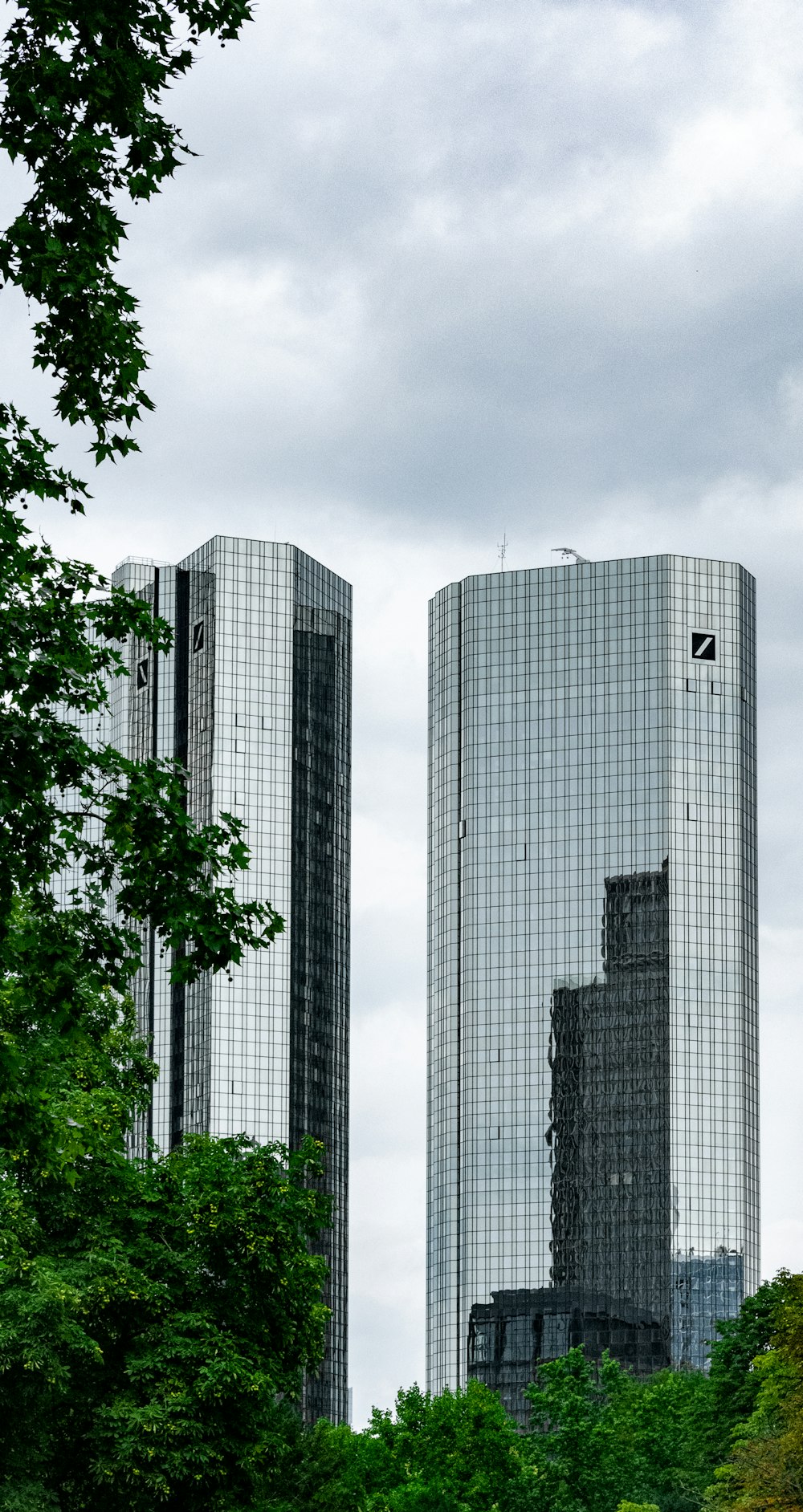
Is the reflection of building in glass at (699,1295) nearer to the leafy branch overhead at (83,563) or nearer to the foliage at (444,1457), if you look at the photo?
the foliage at (444,1457)

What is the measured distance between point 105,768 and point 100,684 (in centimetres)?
158

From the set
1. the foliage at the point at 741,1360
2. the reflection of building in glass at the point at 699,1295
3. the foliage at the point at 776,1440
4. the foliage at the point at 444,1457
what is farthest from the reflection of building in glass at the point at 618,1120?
the foliage at the point at 776,1440

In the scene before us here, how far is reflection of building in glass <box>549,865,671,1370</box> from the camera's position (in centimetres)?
18838

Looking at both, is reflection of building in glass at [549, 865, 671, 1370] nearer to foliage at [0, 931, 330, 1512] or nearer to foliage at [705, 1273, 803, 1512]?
foliage at [705, 1273, 803, 1512]

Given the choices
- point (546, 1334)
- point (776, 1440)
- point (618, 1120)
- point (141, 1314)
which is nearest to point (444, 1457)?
point (776, 1440)

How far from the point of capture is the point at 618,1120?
632 ft

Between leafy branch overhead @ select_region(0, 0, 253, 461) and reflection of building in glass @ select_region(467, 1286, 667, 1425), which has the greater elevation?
leafy branch overhead @ select_region(0, 0, 253, 461)

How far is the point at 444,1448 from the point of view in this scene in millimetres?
95812

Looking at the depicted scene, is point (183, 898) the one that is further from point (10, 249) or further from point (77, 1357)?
point (77, 1357)

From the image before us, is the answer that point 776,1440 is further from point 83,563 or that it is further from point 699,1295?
point 699,1295

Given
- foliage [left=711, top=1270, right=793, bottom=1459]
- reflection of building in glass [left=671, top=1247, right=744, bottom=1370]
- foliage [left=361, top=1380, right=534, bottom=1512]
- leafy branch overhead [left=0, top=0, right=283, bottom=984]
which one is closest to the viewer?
leafy branch overhead [left=0, top=0, right=283, bottom=984]

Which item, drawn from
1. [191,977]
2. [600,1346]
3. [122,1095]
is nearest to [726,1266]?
[600,1346]

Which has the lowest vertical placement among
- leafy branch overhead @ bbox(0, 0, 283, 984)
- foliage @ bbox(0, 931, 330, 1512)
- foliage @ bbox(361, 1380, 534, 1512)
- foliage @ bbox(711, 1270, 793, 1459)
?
foliage @ bbox(361, 1380, 534, 1512)

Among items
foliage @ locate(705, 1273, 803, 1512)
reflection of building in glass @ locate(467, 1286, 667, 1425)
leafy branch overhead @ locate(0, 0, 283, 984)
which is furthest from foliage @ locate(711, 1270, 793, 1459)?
reflection of building in glass @ locate(467, 1286, 667, 1425)
